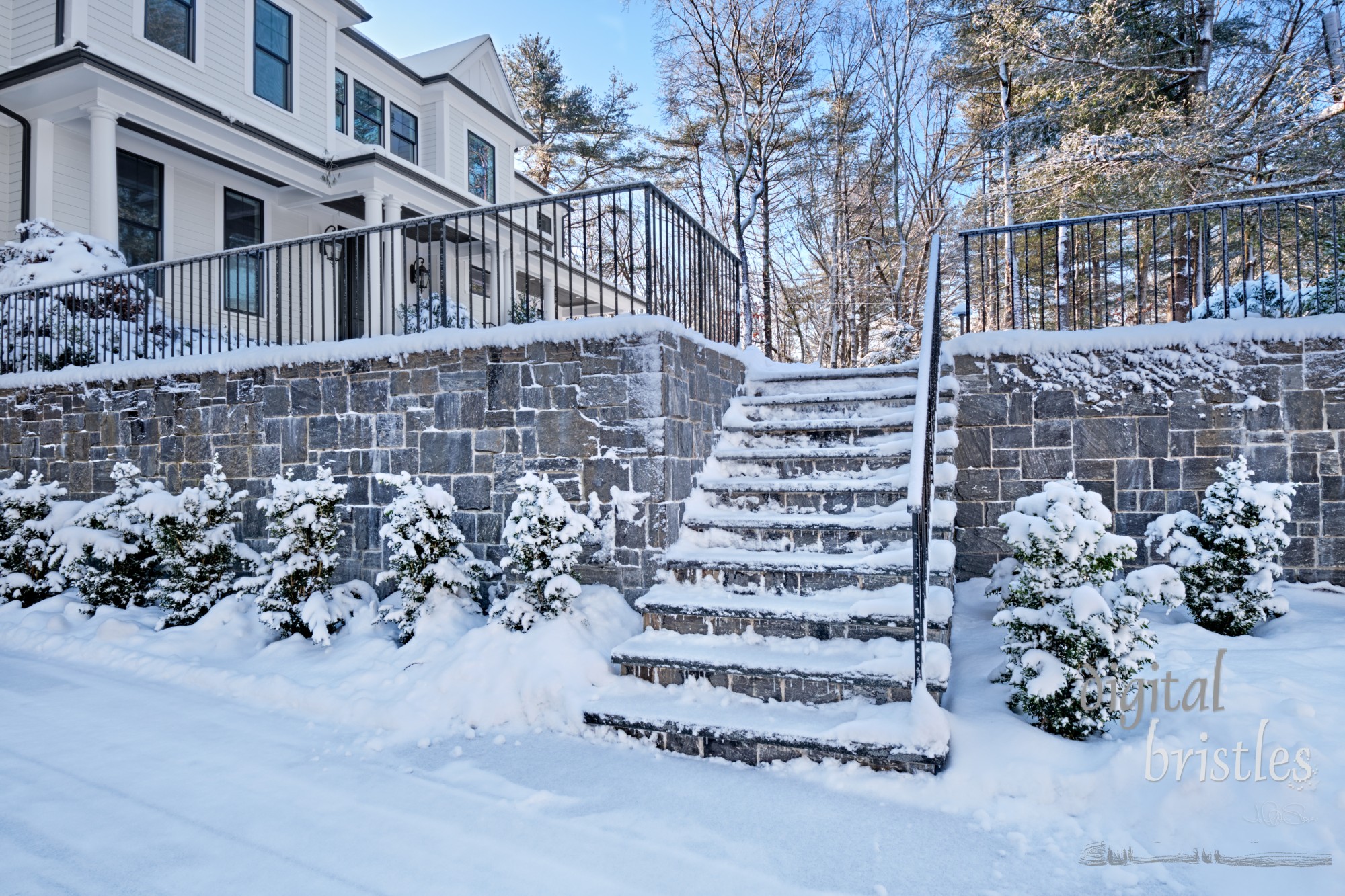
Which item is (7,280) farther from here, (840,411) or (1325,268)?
(1325,268)

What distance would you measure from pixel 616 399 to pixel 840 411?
5.79 feet

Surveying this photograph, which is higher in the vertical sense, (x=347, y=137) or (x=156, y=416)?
(x=347, y=137)

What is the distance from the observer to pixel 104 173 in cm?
784

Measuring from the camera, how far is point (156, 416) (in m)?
6.31

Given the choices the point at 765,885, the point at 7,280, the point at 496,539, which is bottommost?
the point at 765,885

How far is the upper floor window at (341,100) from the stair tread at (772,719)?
1157 centimetres

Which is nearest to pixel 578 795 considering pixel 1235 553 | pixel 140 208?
pixel 1235 553

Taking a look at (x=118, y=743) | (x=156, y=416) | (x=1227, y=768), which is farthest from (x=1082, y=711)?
(x=156, y=416)

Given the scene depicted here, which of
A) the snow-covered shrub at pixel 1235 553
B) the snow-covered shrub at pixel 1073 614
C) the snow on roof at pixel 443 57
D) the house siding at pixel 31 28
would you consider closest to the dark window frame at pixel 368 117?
the snow on roof at pixel 443 57

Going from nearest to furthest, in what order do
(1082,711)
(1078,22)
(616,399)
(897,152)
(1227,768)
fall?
(1227,768), (1082,711), (616,399), (1078,22), (897,152)

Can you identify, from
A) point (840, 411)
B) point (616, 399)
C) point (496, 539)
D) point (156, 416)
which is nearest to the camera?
point (616, 399)

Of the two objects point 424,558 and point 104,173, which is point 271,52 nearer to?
point 104,173

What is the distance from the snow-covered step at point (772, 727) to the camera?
2869 mm

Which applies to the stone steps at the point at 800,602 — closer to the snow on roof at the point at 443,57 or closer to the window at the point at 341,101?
the window at the point at 341,101
